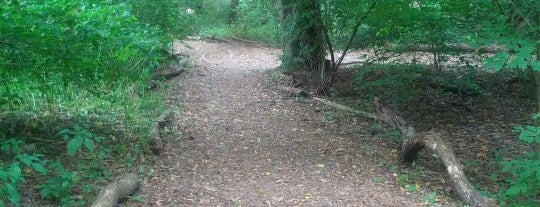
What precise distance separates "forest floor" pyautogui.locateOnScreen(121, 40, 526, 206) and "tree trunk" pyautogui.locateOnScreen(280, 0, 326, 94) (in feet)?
1.98

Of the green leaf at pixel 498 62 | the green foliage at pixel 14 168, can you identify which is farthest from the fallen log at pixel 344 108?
the green foliage at pixel 14 168

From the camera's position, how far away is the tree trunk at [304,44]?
1030cm

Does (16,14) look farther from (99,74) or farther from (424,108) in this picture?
(424,108)

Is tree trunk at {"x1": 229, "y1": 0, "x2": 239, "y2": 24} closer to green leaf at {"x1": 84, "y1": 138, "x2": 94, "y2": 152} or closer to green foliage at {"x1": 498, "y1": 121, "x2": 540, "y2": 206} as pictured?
green leaf at {"x1": 84, "y1": 138, "x2": 94, "y2": 152}

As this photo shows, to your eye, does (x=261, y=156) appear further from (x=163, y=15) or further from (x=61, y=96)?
(x=163, y=15)

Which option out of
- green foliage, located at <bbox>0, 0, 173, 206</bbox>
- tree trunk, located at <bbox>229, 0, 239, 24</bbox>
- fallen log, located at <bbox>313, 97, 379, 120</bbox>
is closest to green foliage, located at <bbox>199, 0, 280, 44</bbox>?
tree trunk, located at <bbox>229, 0, 239, 24</bbox>

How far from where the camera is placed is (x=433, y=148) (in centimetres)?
665

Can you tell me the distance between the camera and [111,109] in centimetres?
767

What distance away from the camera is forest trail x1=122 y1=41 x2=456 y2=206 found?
5.84m

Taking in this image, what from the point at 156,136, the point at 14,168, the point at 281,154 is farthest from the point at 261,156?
the point at 14,168

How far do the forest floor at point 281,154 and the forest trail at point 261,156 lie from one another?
0.01m

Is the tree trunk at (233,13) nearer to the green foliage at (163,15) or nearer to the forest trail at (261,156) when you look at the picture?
the green foliage at (163,15)

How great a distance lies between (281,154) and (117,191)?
2.79 metres

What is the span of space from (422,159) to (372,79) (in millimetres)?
2881
